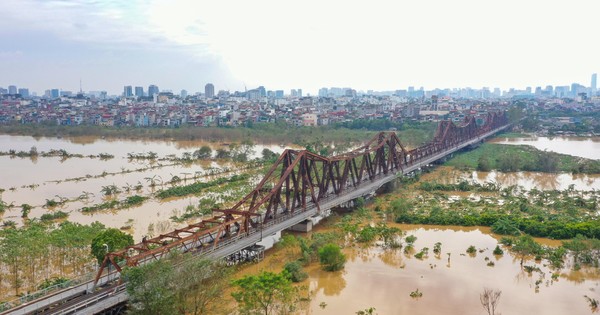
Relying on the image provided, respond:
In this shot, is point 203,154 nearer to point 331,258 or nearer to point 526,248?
point 331,258

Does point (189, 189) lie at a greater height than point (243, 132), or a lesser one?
lesser

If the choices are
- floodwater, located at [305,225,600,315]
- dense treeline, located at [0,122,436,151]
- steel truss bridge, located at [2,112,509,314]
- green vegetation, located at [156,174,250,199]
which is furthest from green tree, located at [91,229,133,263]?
dense treeline, located at [0,122,436,151]

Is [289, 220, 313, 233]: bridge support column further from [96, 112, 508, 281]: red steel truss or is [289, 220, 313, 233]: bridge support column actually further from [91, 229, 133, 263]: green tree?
[91, 229, 133, 263]: green tree

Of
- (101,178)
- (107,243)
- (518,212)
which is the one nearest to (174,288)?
(107,243)

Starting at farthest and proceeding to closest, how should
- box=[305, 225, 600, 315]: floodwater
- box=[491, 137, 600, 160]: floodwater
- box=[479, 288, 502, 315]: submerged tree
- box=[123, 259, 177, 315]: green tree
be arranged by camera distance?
box=[491, 137, 600, 160]: floodwater < box=[305, 225, 600, 315]: floodwater < box=[479, 288, 502, 315]: submerged tree < box=[123, 259, 177, 315]: green tree

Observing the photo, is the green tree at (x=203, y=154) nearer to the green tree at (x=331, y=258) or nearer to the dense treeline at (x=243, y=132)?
the dense treeline at (x=243, y=132)

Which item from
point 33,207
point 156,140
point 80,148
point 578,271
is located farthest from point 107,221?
point 156,140

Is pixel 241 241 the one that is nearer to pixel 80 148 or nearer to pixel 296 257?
pixel 296 257
